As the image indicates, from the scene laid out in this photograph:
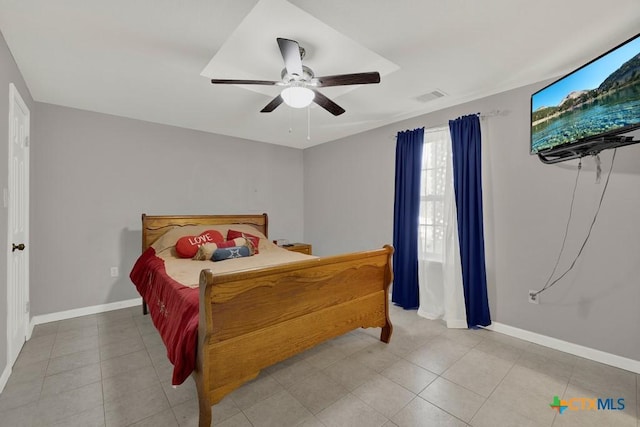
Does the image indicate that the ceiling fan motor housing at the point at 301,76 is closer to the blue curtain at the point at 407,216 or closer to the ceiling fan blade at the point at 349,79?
the ceiling fan blade at the point at 349,79

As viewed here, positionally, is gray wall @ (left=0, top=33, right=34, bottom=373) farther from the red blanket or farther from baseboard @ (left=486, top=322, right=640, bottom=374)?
baseboard @ (left=486, top=322, right=640, bottom=374)

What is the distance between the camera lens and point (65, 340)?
256cm

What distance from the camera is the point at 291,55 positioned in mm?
1681

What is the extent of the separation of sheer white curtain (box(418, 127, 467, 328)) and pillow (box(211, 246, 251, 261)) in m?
2.07

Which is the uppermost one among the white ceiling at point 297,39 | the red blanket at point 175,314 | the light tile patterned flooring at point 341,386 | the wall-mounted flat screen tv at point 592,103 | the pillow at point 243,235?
the white ceiling at point 297,39

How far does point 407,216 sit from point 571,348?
6.09ft

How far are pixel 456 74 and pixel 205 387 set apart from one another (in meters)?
2.94

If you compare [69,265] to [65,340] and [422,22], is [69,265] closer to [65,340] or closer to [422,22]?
[65,340]

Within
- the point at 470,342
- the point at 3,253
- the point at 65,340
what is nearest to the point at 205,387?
the point at 3,253

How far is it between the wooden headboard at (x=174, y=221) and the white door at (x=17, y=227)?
100cm

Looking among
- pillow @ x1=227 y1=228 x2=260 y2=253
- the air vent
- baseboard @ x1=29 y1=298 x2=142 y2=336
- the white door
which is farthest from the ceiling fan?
baseboard @ x1=29 y1=298 x2=142 y2=336

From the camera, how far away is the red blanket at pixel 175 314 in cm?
151

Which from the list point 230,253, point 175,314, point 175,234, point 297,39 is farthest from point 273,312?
point 175,234

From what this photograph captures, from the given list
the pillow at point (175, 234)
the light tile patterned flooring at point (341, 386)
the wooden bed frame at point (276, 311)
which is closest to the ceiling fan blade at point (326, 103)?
the wooden bed frame at point (276, 311)
